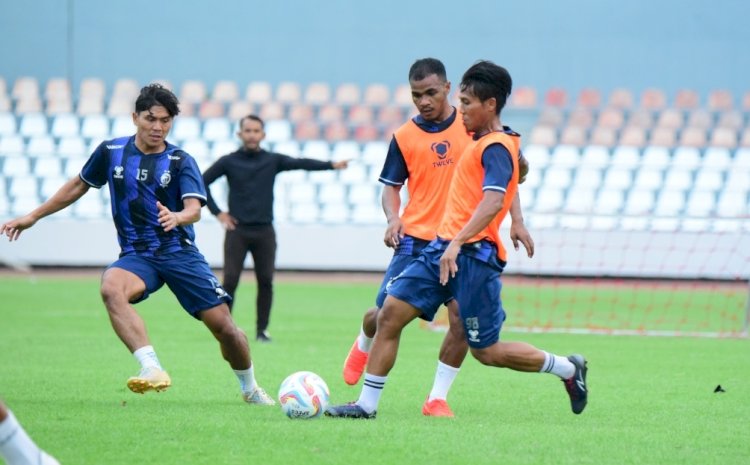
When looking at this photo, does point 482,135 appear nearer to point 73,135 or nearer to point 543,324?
point 543,324

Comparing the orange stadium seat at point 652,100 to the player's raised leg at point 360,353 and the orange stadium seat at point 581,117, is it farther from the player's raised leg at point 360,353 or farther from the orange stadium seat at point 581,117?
the player's raised leg at point 360,353

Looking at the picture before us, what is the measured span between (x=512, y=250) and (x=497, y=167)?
14.0 meters

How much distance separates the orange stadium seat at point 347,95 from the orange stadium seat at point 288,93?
2.64 feet

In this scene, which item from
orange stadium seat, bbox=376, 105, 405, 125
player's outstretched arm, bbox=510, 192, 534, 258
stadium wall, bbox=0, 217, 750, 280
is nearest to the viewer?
player's outstretched arm, bbox=510, 192, 534, 258

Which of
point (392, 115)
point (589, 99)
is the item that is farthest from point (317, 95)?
point (589, 99)

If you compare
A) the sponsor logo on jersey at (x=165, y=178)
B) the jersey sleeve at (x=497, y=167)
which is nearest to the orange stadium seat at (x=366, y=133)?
the sponsor logo on jersey at (x=165, y=178)

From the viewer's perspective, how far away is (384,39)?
1028 inches

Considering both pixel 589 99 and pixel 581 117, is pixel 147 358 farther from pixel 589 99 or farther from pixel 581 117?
pixel 589 99

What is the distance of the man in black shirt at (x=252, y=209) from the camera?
1305cm

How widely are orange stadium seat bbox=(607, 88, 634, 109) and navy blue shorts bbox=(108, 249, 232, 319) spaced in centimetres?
1868

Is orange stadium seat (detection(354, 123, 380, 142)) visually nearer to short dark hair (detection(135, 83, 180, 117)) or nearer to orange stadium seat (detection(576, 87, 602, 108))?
orange stadium seat (detection(576, 87, 602, 108))

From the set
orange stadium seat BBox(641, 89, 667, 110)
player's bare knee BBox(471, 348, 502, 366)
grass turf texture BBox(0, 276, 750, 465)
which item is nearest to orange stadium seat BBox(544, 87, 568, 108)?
orange stadium seat BBox(641, 89, 667, 110)

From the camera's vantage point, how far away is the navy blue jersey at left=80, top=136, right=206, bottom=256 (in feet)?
26.2

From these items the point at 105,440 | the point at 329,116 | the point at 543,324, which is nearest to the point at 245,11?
the point at 329,116
